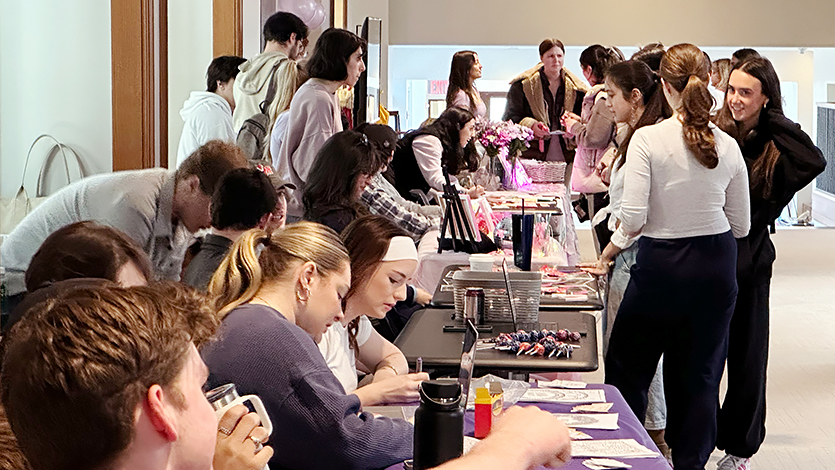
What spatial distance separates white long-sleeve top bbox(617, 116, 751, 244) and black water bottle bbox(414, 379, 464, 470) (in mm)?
1859

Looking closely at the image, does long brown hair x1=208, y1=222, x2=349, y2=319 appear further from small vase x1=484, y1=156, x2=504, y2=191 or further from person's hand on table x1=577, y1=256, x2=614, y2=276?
small vase x1=484, y1=156, x2=504, y2=191

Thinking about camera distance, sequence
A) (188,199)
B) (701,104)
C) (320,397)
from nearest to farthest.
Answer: (320,397)
(188,199)
(701,104)

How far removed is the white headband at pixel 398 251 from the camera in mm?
2941

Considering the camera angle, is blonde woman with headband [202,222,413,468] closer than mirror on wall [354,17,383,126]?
Yes

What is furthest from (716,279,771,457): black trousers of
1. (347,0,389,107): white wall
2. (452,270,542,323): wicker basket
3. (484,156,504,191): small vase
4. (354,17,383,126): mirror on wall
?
(347,0,389,107): white wall

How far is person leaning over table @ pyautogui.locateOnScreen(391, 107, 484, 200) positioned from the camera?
6.47 meters

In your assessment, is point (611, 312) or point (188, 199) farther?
point (611, 312)

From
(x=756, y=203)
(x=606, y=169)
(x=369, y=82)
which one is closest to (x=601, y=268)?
(x=756, y=203)

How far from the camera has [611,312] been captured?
441 cm

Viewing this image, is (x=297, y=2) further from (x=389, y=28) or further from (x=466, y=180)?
(x=389, y=28)

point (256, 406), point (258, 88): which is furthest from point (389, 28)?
point (256, 406)

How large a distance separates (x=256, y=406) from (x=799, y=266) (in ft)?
26.7

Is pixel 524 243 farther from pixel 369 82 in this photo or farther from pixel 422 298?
pixel 369 82

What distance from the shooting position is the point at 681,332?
3.54 metres
